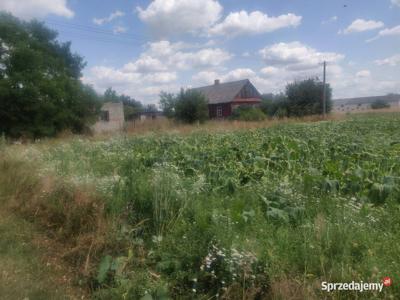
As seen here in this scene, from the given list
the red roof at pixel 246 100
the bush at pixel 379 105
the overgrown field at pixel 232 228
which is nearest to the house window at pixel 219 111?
the red roof at pixel 246 100

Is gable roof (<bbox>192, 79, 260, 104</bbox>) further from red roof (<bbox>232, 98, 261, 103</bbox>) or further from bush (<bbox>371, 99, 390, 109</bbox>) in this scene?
bush (<bbox>371, 99, 390, 109</bbox>)

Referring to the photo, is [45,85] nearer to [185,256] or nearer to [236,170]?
[236,170]

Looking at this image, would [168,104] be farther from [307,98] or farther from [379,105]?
[379,105]

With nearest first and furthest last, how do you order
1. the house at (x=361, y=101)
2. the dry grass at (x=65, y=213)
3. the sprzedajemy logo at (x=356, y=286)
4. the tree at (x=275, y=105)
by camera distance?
the sprzedajemy logo at (x=356, y=286), the dry grass at (x=65, y=213), the tree at (x=275, y=105), the house at (x=361, y=101)

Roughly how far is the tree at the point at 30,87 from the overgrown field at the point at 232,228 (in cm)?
2003

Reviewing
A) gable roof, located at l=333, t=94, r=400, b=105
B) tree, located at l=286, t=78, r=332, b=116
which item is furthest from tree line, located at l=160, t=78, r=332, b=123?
gable roof, located at l=333, t=94, r=400, b=105

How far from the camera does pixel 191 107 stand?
37.0 m

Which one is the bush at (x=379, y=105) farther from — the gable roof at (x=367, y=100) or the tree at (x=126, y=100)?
the tree at (x=126, y=100)

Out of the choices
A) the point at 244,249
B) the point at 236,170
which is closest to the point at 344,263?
the point at 244,249

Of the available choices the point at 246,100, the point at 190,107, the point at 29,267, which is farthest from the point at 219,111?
the point at 29,267

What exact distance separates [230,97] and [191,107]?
13.9 meters

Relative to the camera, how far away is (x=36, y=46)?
1105 inches

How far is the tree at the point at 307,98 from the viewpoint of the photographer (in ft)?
125

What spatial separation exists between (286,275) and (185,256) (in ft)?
4.00
